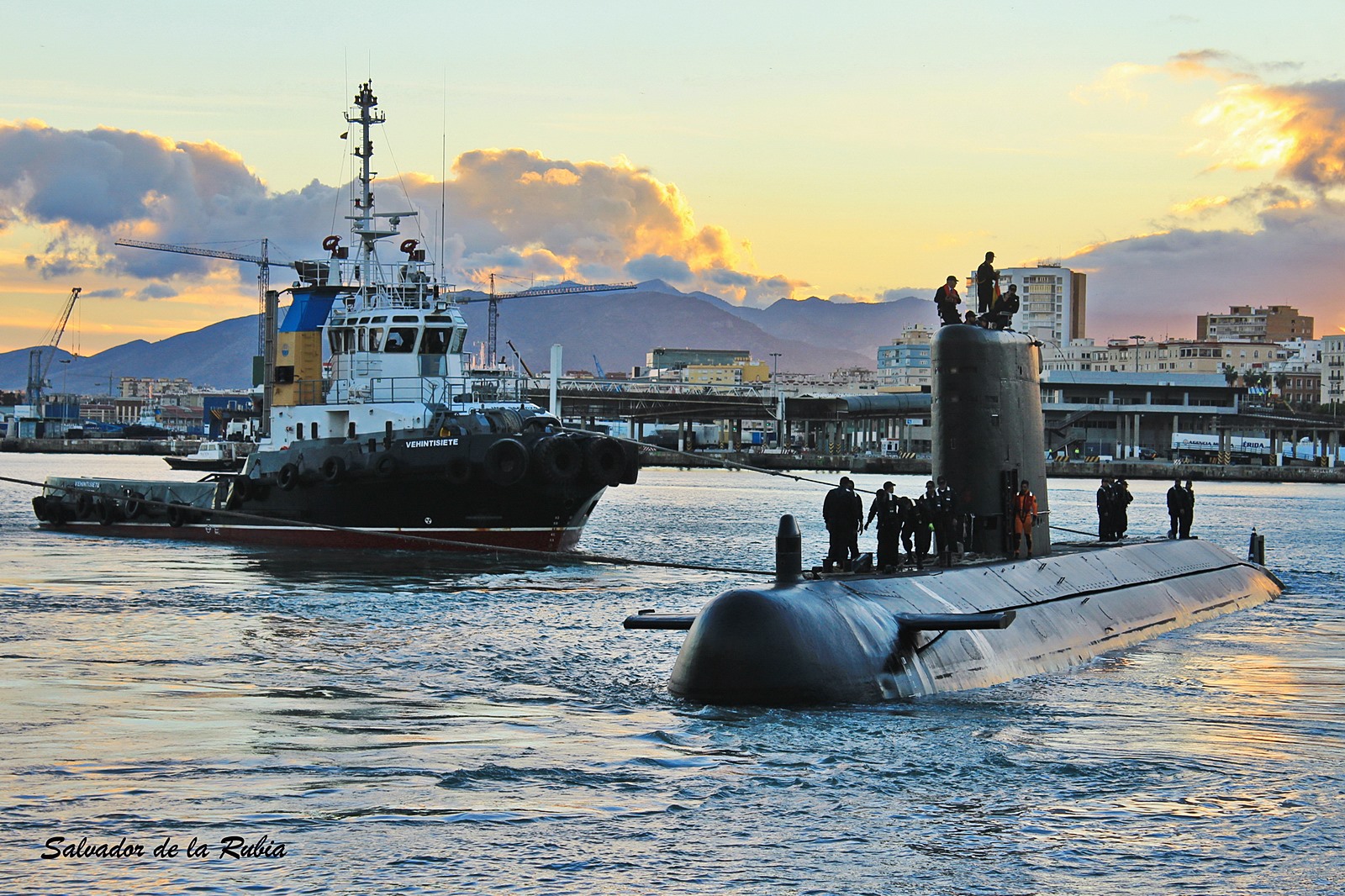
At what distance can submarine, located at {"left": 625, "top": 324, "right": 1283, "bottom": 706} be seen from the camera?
13.6 metres

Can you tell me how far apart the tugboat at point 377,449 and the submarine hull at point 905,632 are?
1383cm

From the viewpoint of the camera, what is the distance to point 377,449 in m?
33.1

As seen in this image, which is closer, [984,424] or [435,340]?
[984,424]

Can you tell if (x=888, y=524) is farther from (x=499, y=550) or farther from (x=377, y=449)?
(x=377, y=449)

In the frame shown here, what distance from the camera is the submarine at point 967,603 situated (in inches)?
535

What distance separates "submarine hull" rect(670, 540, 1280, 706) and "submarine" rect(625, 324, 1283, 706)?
0.02 m

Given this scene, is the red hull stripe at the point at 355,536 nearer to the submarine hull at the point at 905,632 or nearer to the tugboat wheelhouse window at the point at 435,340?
the tugboat wheelhouse window at the point at 435,340

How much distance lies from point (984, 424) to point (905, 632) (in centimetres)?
558

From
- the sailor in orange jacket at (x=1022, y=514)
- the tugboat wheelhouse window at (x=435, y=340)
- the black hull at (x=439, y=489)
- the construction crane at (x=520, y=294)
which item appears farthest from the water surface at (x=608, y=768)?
the construction crane at (x=520, y=294)

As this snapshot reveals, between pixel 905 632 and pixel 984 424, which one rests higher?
pixel 984 424

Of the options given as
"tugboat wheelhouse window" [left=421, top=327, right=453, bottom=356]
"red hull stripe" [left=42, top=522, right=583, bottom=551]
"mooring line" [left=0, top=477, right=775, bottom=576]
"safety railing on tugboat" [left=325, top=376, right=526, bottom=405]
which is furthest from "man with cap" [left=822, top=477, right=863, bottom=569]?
"tugboat wheelhouse window" [left=421, top=327, right=453, bottom=356]

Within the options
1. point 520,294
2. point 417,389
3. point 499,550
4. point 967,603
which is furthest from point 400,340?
point 520,294

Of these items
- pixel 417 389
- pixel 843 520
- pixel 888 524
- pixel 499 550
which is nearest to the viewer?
pixel 843 520

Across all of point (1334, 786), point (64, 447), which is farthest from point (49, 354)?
point (1334, 786)
